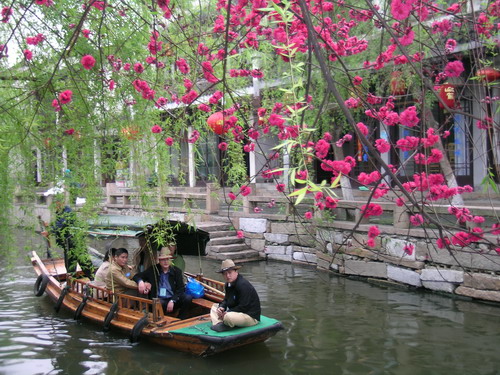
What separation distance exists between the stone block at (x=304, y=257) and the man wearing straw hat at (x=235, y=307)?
19.7ft

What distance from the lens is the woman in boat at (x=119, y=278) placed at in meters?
7.79

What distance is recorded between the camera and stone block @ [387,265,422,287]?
10.2m

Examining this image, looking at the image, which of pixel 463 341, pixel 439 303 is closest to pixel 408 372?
pixel 463 341

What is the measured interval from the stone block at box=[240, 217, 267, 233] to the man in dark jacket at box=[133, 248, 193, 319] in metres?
6.24

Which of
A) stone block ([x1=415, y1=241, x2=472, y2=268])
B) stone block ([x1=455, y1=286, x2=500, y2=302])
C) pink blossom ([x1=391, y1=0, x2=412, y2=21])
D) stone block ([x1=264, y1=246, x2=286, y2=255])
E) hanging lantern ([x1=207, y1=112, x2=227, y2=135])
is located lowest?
stone block ([x1=455, y1=286, x2=500, y2=302])

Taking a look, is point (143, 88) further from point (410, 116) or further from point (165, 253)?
point (165, 253)

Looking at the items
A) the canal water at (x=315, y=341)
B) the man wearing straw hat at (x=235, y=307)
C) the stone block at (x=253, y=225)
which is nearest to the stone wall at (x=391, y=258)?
the stone block at (x=253, y=225)

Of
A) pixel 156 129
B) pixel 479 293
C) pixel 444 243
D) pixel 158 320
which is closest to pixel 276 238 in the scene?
pixel 479 293

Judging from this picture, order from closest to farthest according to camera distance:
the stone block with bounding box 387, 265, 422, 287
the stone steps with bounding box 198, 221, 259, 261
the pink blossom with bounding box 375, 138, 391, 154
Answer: the pink blossom with bounding box 375, 138, 391, 154, the stone block with bounding box 387, 265, 422, 287, the stone steps with bounding box 198, 221, 259, 261

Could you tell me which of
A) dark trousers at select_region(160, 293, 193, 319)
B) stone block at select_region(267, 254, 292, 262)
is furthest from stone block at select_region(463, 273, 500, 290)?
stone block at select_region(267, 254, 292, 262)

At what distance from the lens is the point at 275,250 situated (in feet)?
45.4

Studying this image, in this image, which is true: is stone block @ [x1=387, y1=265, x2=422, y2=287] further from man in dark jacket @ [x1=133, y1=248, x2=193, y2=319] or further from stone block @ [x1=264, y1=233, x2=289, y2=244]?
man in dark jacket @ [x1=133, y1=248, x2=193, y2=319]

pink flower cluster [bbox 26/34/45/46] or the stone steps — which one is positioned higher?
pink flower cluster [bbox 26/34/45/46]

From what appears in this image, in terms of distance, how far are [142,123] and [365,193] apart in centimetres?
1005
